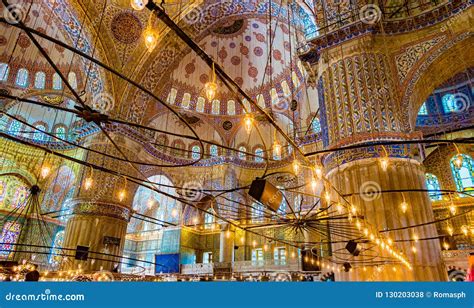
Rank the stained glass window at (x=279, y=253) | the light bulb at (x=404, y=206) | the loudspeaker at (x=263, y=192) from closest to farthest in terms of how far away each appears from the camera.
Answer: the loudspeaker at (x=263, y=192) → the light bulb at (x=404, y=206) → the stained glass window at (x=279, y=253)

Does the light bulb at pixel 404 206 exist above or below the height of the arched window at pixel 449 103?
below

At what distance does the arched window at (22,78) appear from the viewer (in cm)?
1513

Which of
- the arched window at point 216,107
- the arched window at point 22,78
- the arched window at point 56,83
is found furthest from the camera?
the arched window at point 216,107

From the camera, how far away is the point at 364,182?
666 centimetres

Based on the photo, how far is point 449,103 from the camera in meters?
14.1

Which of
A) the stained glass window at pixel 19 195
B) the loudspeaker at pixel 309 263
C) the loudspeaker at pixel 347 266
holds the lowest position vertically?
the loudspeaker at pixel 347 266

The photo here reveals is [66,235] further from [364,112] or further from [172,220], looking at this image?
[364,112]

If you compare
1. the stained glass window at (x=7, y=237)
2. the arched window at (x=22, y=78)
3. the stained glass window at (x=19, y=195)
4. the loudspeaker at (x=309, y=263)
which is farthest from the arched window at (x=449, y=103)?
the stained glass window at (x=7, y=237)

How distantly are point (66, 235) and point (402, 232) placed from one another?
34.7ft

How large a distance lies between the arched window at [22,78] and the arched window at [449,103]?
19.9 m

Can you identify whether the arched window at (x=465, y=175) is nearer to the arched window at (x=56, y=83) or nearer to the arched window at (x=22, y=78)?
the arched window at (x=56, y=83)

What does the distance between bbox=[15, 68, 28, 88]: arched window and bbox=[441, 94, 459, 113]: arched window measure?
19.9 metres

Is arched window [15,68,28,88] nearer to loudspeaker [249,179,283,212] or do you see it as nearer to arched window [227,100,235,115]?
arched window [227,100,235,115]

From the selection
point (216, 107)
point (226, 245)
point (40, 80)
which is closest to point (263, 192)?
point (226, 245)
